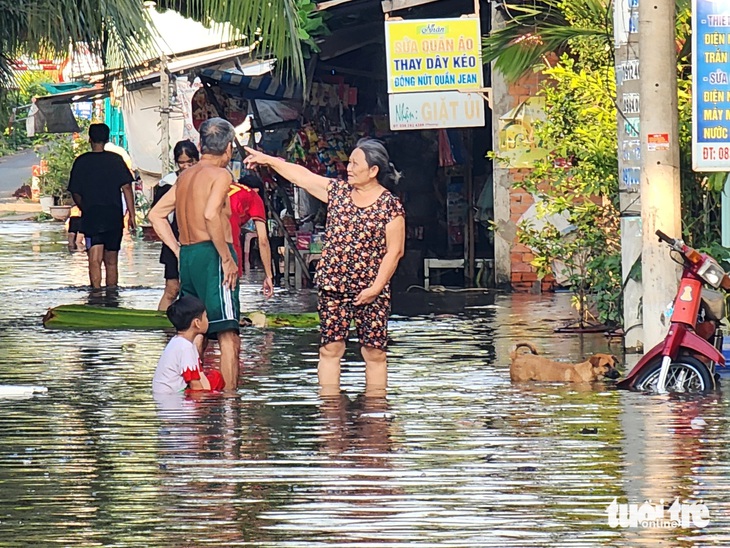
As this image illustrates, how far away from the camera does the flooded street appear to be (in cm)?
650

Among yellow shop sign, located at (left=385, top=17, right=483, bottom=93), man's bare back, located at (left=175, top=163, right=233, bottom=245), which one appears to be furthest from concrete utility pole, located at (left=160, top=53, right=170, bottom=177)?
man's bare back, located at (left=175, top=163, right=233, bottom=245)

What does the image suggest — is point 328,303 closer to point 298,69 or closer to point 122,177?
point 298,69

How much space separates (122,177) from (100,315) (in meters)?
3.50

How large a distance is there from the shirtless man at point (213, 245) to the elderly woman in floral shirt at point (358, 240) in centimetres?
52

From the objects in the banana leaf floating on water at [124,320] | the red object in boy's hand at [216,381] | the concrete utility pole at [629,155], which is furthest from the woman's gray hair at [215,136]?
the banana leaf floating on water at [124,320]

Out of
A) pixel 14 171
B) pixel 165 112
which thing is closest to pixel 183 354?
pixel 165 112

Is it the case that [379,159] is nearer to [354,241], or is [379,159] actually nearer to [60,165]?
[354,241]

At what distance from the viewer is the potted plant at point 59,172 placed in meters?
37.2

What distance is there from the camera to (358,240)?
9.85 m

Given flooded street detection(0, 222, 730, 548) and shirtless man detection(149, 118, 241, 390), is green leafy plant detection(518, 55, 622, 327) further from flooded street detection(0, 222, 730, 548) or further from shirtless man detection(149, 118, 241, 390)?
shirtless man detection(149, 118, 241, 390)

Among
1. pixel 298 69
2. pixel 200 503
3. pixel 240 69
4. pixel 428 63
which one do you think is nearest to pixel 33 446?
pixel 200 503

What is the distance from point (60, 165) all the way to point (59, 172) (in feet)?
0.99

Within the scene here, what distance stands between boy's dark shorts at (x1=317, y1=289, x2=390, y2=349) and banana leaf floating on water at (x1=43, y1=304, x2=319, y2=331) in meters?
4.16

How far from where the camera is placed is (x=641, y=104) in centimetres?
1088
